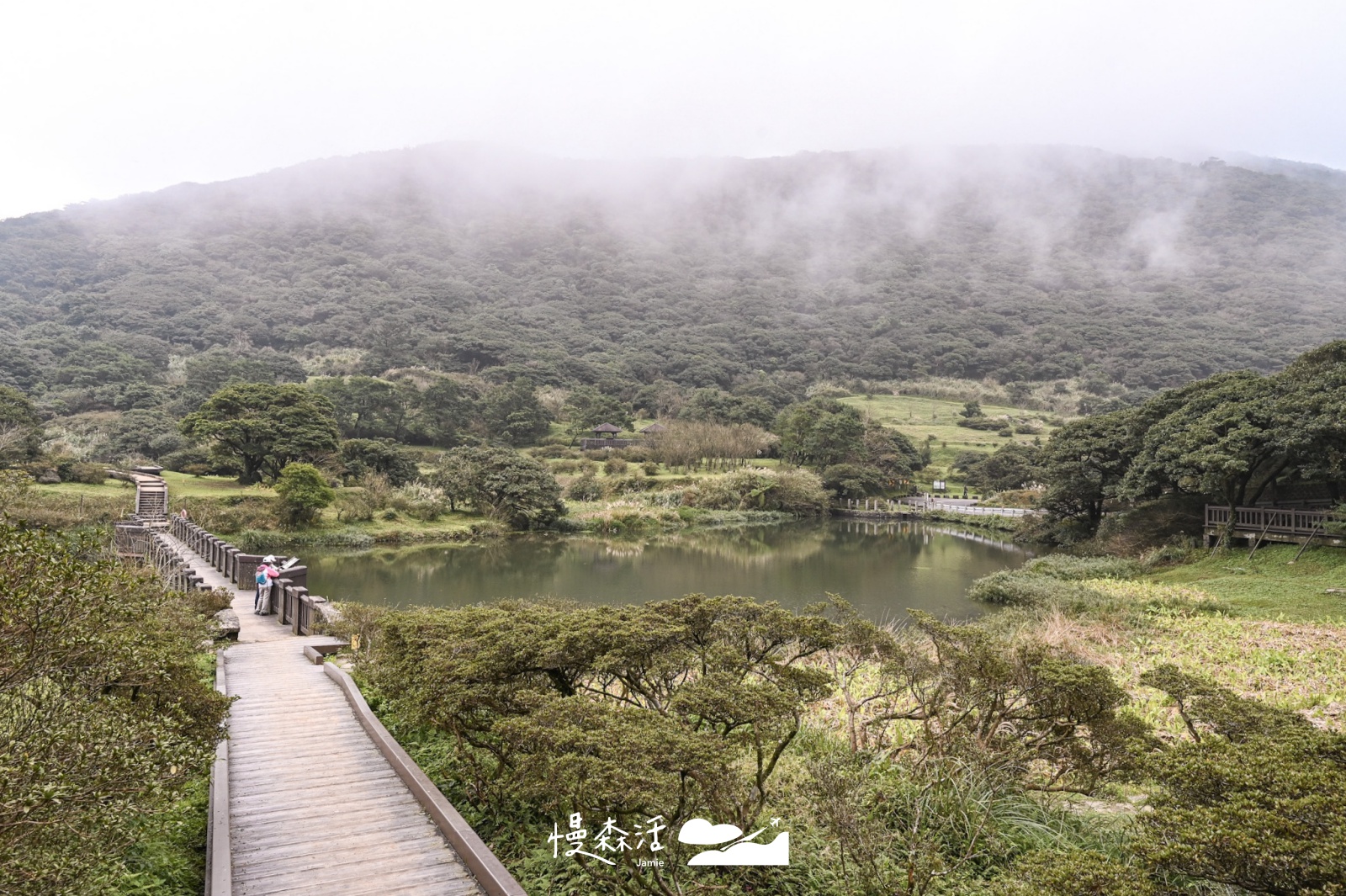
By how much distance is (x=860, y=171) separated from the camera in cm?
16175

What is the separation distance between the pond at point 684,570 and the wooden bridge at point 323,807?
303 inches

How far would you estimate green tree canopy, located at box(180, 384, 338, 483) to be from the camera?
1107 inches

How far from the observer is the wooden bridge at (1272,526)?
16188 millimetres

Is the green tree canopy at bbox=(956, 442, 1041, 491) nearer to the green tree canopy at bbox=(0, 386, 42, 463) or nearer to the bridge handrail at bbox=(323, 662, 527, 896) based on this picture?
the bridge handrail at bbox=(323, 662, 527, 896)

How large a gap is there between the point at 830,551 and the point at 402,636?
2253cm

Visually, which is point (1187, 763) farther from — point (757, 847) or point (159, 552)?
point (159, 552)

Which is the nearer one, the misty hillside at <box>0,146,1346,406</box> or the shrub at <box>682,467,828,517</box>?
the shrub at <box>682,467,828,517</box>

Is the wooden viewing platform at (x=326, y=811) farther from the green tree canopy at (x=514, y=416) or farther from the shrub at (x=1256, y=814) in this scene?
the green tree canopy at (x=514, y=416)

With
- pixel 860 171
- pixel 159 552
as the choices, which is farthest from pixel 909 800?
pixel 860 171

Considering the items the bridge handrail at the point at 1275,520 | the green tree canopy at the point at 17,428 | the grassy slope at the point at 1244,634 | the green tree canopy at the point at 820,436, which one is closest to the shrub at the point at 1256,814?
the grassy slope at the point at 1244,634

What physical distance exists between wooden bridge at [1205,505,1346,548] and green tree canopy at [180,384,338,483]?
96.8 feet

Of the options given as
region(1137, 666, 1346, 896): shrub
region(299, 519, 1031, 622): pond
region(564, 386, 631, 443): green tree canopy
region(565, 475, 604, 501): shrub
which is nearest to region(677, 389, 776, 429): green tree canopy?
region(564, 386, 631, 443): green tree canopy

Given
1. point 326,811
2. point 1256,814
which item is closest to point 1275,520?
point 1256,814

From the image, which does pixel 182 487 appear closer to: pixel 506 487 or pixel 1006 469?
pixel 506 487
